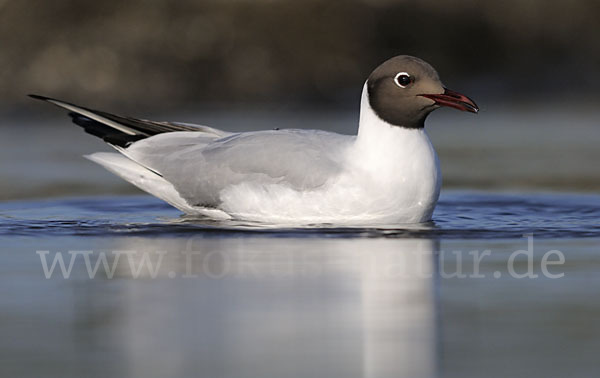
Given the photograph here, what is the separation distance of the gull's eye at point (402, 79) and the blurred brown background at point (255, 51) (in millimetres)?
8349

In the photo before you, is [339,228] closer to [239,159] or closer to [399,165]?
[399,165]

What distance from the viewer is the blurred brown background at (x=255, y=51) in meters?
17.6

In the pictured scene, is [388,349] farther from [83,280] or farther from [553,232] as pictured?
[553,232]

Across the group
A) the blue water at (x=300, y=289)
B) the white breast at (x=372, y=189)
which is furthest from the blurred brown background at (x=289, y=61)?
the white breast at (x=372, y=189)

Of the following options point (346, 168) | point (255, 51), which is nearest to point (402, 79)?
point (346, 168)

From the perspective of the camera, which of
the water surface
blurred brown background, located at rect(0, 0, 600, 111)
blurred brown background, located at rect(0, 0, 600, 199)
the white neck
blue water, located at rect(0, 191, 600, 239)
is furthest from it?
blurred brown background, located at rect(0, 0, 600, 111)

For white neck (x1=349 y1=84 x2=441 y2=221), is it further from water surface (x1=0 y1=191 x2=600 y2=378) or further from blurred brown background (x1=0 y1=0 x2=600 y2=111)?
blurred brown background (x1=0 y1=0 x2=600 y2=111)

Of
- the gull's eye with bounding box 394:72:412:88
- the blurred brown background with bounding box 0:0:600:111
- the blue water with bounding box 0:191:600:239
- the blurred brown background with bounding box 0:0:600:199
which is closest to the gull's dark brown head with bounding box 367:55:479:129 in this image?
the gull's eye with bounding box 394:72:412:88

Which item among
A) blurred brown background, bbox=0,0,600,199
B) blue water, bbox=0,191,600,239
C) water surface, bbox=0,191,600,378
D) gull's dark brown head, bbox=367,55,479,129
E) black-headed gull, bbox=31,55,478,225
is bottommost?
water surface, bbox=0,191,600,378

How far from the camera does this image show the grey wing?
28.6 ft

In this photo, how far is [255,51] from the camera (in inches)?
727

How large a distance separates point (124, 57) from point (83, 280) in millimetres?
11289

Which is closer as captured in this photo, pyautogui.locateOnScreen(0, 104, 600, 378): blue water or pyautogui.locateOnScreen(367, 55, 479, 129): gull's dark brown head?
pyautogui.locateOnScreen(0, 104, 600, 378): blue water

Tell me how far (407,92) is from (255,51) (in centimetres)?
975
